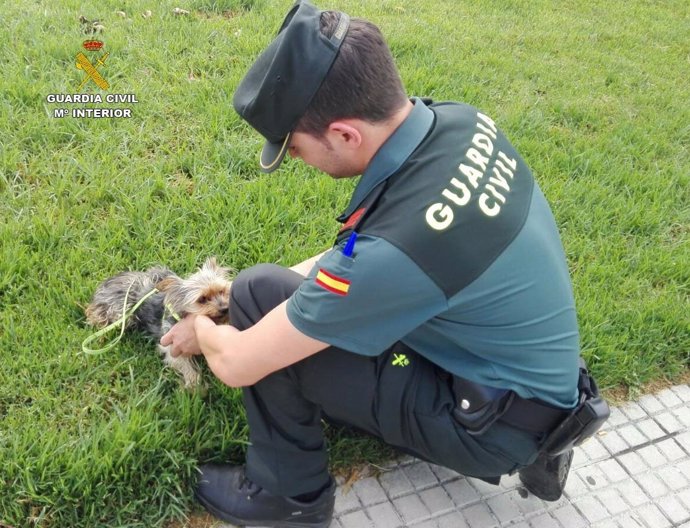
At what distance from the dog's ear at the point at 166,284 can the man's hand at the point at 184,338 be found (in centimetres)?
35

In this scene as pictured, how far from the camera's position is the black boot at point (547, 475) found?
2750 mm

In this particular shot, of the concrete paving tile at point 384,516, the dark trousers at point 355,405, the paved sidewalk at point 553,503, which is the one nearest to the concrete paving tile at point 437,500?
the paved sidewalk at point 553,503

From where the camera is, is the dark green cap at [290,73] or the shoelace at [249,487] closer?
the dark green cap at [290,73]

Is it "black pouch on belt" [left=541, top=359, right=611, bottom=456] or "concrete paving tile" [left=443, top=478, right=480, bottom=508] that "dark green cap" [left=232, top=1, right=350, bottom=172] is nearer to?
"black pouch on belt" [left=541, top=359, right=611, bottom=456]

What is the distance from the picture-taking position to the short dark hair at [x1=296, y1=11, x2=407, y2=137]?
2164 millimetres

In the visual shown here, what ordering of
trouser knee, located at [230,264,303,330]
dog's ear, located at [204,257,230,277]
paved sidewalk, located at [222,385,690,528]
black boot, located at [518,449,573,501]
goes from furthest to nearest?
dog's ear, located at [204,257,230,277]
paved sidewalk, located at [222,385,690,528]
black boot, located at [518,449,573,501]
trouser knee, located at [230,264,303,330]

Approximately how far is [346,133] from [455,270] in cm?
60

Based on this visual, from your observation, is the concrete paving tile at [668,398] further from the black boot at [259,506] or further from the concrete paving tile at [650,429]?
the black boot at [259,506]

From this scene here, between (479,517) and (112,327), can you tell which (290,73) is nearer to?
(112,327)

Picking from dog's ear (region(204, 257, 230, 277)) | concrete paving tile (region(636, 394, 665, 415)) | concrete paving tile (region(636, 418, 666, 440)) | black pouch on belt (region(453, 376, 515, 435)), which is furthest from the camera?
concrete paving tile (region(636, 394, 665, 415))

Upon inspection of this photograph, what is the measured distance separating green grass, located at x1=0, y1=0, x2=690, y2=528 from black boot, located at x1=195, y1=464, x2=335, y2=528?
154 mm

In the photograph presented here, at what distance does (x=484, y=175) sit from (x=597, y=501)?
1.83 meters

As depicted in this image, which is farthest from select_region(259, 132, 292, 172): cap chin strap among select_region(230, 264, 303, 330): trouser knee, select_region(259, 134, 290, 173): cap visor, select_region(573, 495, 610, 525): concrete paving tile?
select_region(573, 495, 610, 525): concrete paving tile

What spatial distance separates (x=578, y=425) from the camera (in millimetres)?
2426
